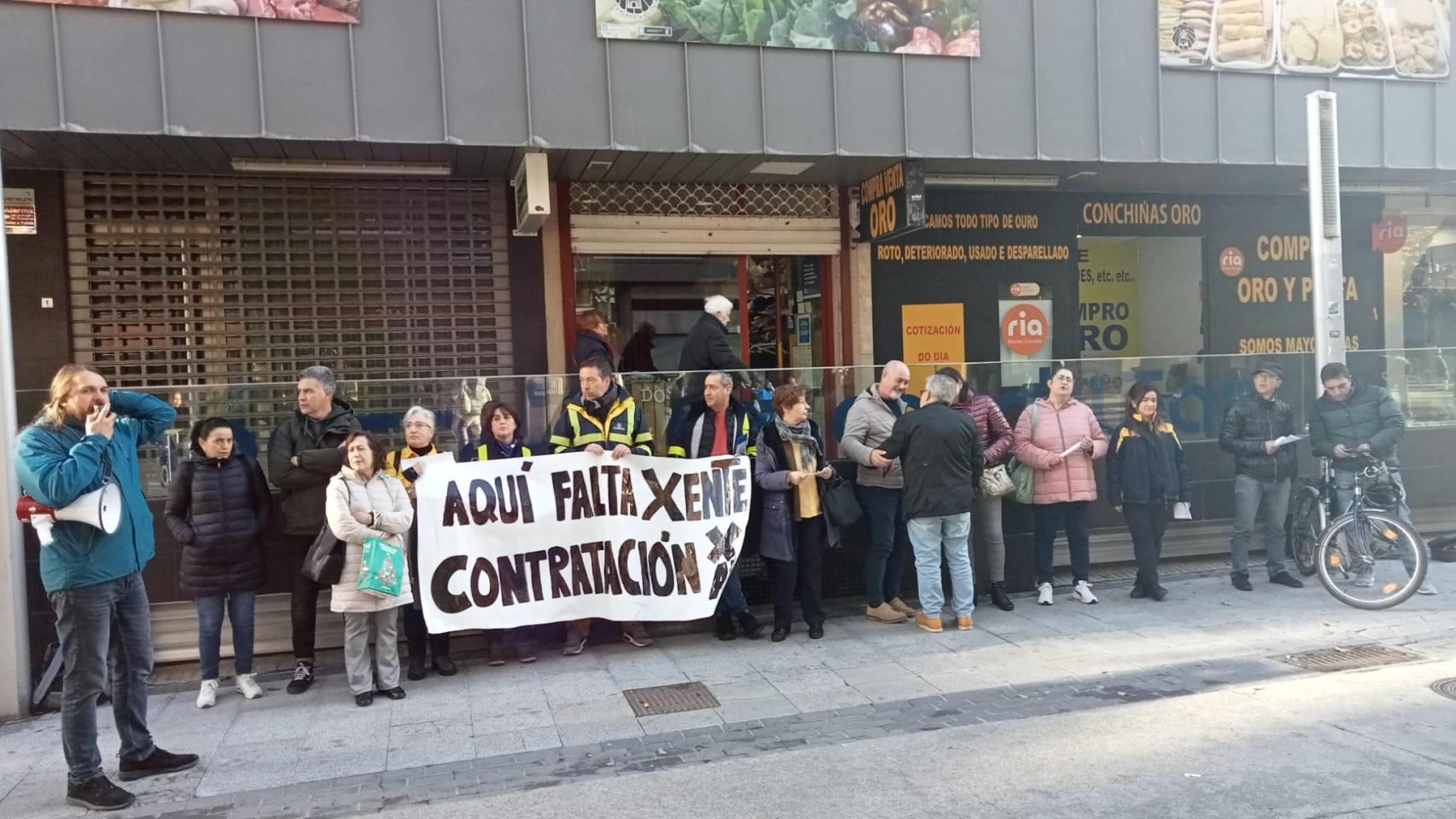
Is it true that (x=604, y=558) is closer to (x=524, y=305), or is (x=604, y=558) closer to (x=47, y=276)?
(x=524, y=305)

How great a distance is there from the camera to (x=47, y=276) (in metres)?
8.27

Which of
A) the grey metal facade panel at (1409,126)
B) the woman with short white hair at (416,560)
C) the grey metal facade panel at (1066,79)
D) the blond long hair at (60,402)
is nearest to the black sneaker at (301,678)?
the woman with short white hair at (416,560)

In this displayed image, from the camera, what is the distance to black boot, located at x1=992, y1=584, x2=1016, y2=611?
8016 mm

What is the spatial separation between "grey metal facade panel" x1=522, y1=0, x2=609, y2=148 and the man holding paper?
582 centimetres

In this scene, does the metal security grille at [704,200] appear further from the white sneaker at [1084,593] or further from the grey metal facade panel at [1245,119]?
the white sneaker at [1084,593]

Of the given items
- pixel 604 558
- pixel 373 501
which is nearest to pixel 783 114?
pixel 604 558

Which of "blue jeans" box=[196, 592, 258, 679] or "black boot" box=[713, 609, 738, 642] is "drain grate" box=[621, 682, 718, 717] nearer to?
"black boot" box=[713, 609, 738, 642]

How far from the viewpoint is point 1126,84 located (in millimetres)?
9094

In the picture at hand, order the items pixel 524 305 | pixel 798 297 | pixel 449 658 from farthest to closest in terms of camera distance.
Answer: pixel 798 297
pixel 524 305
pixel 449 658

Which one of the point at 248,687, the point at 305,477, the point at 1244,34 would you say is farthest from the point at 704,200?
the point at 248,687

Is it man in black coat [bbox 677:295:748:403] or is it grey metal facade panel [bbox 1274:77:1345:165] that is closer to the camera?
man in black coat [bbox 677:295:748:403]

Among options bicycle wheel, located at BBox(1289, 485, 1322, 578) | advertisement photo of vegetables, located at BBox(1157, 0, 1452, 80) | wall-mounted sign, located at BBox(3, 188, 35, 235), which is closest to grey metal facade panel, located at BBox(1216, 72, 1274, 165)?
advertisement photo of vegetables, located at BBox(1157, 0, 1452, 80)

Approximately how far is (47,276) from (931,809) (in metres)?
8.17

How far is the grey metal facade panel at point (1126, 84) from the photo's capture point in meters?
9.01
